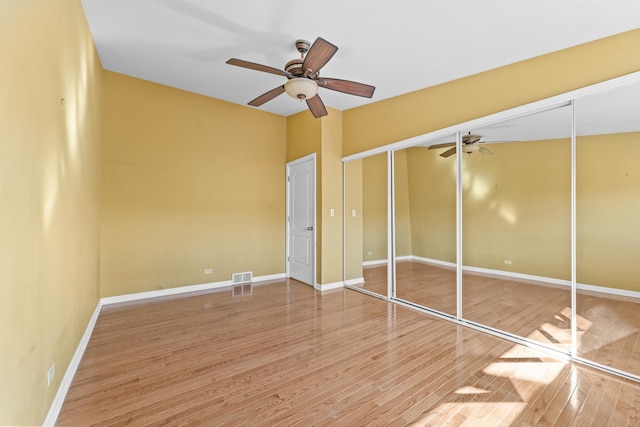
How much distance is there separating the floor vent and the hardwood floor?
1507 millimetres

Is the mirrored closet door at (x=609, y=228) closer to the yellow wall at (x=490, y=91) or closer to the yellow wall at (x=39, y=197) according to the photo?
the yellow wall at (x=490, y=91)

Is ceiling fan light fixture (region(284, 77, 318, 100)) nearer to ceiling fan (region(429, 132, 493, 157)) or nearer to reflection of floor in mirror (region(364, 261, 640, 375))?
ceiling fan (region(429, 132, 493, 157))

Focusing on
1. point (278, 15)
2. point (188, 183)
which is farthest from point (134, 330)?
point (278, 15)

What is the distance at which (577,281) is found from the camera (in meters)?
2.51

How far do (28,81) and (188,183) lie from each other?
10.7 feet

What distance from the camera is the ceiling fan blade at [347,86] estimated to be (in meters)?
2.88

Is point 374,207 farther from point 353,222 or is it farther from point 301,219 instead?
point 301,219

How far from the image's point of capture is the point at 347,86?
9.73 feet

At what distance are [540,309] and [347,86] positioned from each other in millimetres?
3034

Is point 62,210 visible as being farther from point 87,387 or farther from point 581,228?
point 581,228

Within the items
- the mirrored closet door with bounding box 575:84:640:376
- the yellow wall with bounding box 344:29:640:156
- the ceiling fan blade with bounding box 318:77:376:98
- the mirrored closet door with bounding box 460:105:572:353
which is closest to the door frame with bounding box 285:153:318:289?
the yellow wall with bounding box 344:29:640:156

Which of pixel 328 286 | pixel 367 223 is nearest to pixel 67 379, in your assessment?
pixel 328 286

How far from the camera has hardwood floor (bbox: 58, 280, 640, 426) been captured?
181cm

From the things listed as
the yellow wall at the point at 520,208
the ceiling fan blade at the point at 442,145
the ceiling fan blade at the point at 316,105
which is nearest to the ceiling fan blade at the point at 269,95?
the ceiling fan blade at the point at 316,105
